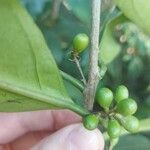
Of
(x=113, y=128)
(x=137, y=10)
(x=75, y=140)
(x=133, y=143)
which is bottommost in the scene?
(x=133, y=143)

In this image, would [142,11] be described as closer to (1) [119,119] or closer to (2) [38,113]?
(1) [119,119]

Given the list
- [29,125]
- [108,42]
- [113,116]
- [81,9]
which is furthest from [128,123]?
[81,9]

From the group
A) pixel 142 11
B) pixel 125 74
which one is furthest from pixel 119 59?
pixel 142 11

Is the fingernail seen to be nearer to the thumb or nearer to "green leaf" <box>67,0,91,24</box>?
the thumb

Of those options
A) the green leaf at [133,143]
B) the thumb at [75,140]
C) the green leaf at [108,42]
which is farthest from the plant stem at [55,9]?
the thumb at [75,140]

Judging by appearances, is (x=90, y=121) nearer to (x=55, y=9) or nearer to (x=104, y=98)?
(x=104, y=98)
